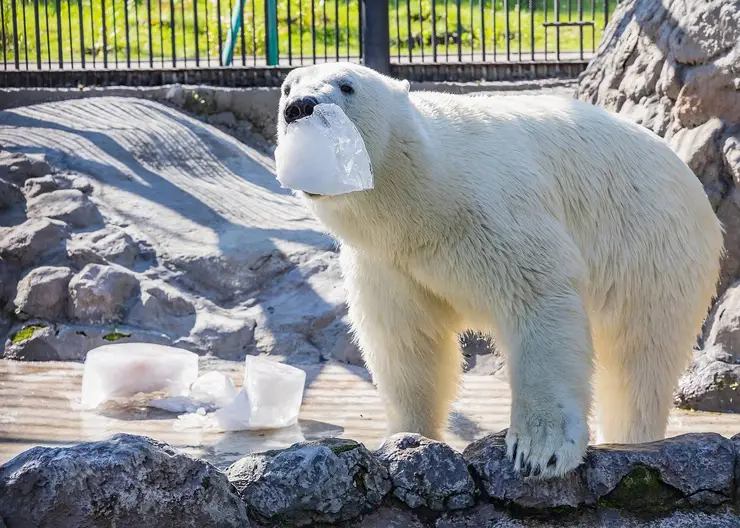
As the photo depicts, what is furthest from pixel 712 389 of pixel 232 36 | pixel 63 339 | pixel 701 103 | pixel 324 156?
pixel 232 36

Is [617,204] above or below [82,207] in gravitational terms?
above

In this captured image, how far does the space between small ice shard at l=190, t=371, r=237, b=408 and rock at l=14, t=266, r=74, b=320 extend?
1.28m

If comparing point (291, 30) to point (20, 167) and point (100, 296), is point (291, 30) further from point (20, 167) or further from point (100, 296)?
point (100, 296)

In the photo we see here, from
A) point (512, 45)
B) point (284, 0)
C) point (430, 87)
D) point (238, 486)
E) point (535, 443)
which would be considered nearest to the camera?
point (238, 486)

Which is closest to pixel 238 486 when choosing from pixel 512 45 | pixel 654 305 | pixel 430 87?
pixel 654 305

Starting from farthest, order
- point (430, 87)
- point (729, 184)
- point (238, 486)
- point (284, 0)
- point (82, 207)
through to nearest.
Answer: point (284, 0), point (430, 87), point (82, 207), point (729, 184), point (238, 486)

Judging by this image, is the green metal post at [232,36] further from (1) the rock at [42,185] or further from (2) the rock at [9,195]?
(2) the rock at [9,195]

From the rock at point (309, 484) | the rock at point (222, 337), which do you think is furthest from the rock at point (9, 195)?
the rock at point (309, 484)

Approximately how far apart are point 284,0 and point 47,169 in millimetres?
8722

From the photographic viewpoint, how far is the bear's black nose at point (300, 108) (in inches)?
135

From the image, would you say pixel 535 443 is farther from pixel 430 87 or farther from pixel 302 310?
pixel 430 87

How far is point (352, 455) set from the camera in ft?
10.3

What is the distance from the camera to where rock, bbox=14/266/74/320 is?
6.18m

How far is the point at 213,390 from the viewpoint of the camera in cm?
528
